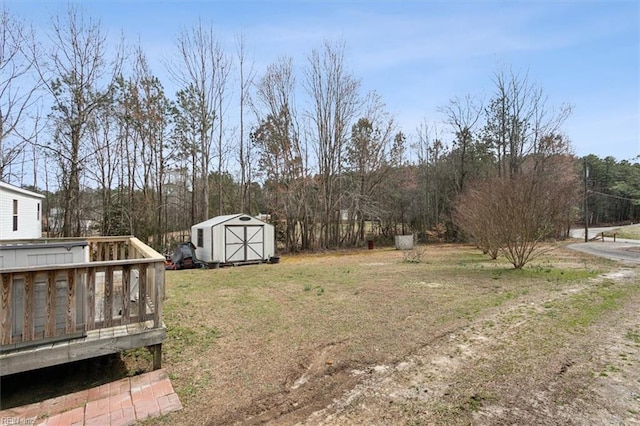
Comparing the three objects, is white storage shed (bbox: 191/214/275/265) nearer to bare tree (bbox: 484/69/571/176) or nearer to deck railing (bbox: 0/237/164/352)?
deck railing (bbox: 0/237/164/352)

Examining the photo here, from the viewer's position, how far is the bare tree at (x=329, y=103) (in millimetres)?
18969

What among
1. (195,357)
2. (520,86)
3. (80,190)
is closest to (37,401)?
(195,357)

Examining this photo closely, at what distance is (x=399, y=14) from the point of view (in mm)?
9148

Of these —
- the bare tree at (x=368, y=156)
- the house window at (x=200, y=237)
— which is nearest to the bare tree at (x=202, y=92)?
the house window at (x=200, y=237)

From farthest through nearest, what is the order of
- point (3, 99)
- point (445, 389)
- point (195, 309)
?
point (3, 99) → point (195, 309) → point (445, 389)

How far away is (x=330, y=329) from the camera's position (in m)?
4.26

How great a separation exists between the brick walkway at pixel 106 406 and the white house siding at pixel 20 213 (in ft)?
30.7

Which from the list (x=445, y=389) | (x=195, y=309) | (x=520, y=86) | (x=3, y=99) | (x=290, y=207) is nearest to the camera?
(x=445, y=389)

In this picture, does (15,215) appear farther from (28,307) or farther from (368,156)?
(368,156)

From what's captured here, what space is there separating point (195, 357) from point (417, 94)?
1369 cm

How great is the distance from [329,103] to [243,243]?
10545 mm

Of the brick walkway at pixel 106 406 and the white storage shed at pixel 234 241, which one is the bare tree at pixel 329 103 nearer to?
the white storage shed at pixel 234 241

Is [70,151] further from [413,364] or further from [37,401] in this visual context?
[413,364]

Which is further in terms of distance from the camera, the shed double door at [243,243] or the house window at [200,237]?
the house window at [200,237]
